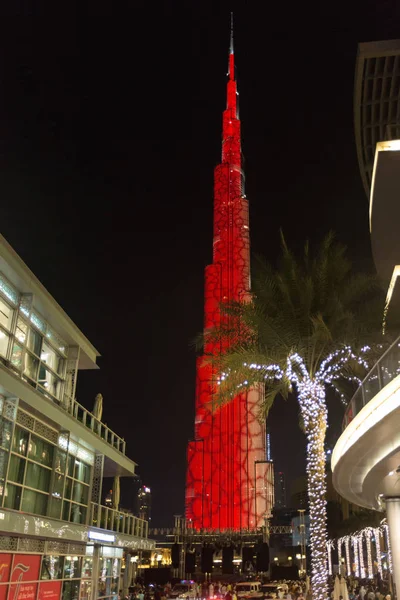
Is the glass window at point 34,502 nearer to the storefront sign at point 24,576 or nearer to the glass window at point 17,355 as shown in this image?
the storefront sign at point 24,576

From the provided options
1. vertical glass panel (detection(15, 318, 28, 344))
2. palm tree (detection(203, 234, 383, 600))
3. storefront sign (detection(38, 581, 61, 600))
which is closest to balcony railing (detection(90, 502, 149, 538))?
storefront sign (detection(38, 581, 61, 600))

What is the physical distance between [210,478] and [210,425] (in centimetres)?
511

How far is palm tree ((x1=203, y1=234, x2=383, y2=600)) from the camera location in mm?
17172

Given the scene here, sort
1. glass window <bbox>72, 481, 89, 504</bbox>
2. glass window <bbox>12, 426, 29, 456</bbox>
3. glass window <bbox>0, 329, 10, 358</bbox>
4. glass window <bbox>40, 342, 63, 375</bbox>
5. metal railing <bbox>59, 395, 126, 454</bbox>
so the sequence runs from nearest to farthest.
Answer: glass window <bbox>0, 329, 10, 358</bbox> → glass window <bbox>12, 426, 29, 456</bbox> → glass window <bbox>40, 342, 63, 375</bbox> → metal railing <bbox>59, 395, 126, 454</bbox> → glass window <bbox>72, 481, 89, 504</bbox>

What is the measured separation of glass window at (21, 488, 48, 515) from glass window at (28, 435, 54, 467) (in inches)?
37.9

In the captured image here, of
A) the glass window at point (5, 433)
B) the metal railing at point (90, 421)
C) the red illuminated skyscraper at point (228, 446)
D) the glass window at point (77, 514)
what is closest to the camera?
the glass window at point (5, 433)

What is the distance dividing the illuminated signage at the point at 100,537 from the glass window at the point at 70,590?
1.61 metres

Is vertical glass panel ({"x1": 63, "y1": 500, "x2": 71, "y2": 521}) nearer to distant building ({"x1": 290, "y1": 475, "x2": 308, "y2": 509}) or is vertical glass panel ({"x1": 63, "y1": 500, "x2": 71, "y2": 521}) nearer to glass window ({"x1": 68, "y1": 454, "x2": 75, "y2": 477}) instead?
glass window ({"x1": 68, "y1": 454, "x2": 75, "y2": 477})

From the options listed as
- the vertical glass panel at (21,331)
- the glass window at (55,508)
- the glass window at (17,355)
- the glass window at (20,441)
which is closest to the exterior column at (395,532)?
the glass window at (55,508)

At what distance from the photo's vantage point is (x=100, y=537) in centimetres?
2159

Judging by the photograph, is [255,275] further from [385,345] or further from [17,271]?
[17,271]

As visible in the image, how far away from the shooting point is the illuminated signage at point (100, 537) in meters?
20.7

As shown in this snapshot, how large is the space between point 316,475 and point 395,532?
8.42ft

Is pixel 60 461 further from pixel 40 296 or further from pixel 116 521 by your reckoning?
pixel 116 521
